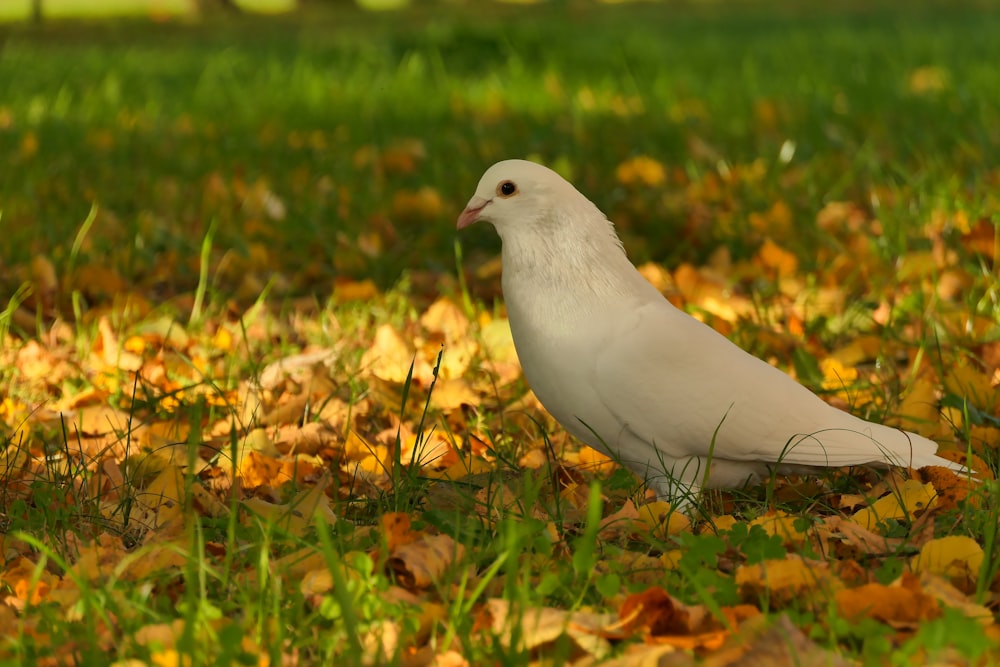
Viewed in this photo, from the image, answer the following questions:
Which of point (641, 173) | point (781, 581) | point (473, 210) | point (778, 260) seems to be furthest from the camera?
point (641, 173)

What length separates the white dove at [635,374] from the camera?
2547mm

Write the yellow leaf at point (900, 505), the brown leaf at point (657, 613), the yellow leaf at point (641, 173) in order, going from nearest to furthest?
the brown leaf at point (657, 613) < the yellow leaf at point (900, 505) < the yellow leaf at point (641, 173)

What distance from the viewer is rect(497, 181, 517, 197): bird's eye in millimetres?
2676

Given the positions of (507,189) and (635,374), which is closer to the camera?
(635,374)

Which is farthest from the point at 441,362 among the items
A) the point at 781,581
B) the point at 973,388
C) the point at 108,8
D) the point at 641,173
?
the point at 108,8

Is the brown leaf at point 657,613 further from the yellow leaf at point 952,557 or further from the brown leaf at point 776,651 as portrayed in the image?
the yellow leaf at point 952,557

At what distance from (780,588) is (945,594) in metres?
→ 0.24

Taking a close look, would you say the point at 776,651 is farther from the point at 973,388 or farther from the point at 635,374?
the point at 973,388

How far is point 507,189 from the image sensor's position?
2689 mm

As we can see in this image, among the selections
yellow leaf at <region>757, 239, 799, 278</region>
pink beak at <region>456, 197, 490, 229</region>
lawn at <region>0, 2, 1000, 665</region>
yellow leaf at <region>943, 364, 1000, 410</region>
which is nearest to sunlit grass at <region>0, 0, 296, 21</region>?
lawn at <region>0, 2, 1000, 665</region>

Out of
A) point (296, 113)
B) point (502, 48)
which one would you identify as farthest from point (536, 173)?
point (502, 48)

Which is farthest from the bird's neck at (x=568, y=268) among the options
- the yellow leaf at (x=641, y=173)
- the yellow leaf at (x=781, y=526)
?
the yellow leaf at (x=641, y=173)

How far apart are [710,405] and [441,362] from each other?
1328 mm

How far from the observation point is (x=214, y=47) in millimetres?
13086
